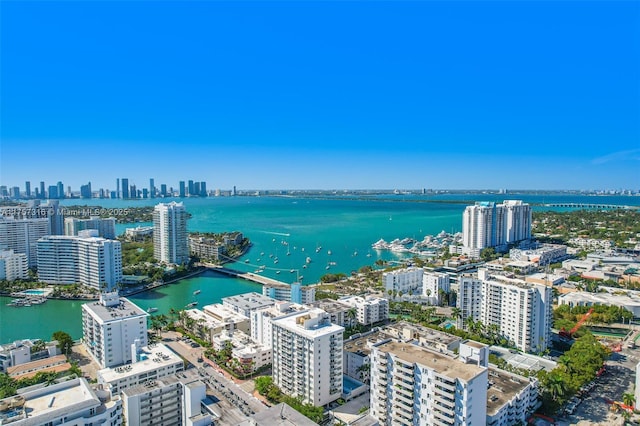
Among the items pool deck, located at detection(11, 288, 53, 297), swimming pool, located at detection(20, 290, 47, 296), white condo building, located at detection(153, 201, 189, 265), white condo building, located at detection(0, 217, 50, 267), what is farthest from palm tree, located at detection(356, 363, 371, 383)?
white condo building, located at detection(0, 217, 50, 267)

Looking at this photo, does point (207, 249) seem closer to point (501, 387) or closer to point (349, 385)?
point (349, 385)

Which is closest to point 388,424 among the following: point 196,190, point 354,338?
point 354,338

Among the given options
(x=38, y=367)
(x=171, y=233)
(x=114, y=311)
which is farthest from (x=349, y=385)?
(x=171, y=233)

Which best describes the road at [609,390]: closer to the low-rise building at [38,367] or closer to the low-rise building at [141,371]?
the low-rise building at [141,371]

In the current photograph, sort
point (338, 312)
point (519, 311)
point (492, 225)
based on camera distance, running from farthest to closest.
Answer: point (492, 225)
point (338, 312)
point (519, 311)

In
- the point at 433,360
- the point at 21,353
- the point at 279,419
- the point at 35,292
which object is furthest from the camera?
the point at 35,292

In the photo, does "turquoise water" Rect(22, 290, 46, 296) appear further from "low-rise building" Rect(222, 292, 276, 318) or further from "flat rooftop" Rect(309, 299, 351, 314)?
"flat rooftop" Rect(309, 299, 351, 314)

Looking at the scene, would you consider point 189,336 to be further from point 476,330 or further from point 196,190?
point 196,190
